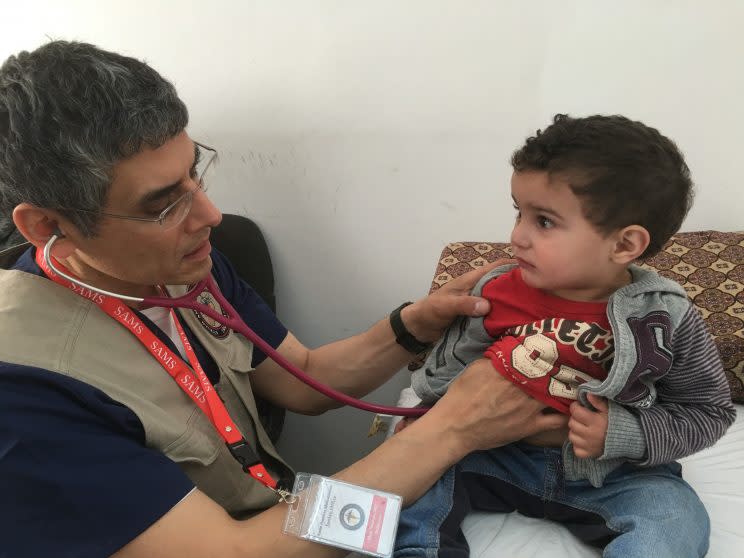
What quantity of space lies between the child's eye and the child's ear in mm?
107

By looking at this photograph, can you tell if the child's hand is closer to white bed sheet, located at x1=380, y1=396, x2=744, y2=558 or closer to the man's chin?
→ white bed sheet, located at x1=380, y1=396, x2=744, y2=558

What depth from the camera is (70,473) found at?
819mm

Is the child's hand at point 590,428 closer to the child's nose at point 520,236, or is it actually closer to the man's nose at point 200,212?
the child's nose at point 520,236

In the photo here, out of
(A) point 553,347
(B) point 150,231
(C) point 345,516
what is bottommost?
(C) point 345,516

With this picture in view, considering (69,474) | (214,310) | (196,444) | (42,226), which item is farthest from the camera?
(214,310)

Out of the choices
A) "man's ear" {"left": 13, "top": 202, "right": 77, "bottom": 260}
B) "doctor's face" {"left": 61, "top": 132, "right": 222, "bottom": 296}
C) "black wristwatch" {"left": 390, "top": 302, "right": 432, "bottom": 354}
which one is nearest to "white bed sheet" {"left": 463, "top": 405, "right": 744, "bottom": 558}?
"black wristwatch" {"left": 390, "top": 302, "right": 432, "bottom": 354}

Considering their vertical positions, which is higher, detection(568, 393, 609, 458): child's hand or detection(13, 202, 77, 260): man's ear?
detection(13, 202, 77, 260): man's ear

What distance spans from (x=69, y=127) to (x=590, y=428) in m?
0.99

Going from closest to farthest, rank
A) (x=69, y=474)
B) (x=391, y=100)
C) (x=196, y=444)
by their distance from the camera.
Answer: (x=69, y=474) < (x=196, y=444) < (x=391, y=100)

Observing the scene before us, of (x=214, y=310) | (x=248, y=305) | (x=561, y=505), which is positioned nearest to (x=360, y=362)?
(x=248, y=305)

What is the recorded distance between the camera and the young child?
0.91 meters

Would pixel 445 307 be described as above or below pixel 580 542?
above

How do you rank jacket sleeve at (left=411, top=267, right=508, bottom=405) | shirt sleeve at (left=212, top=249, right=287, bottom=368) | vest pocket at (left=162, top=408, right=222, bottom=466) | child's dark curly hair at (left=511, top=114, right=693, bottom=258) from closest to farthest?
child's dark curly hair at (left=511, top=114, right=693, bottom=258) → vest pocket at (left=162, top=408, right=222, bottom=466) → jacket sleeve at (left=411, top=267, right=508, bottom=405) → shirt sleeve at (left=212, top=249, right=287, bottom=368)

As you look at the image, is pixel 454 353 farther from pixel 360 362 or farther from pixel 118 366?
pixel 118 366
